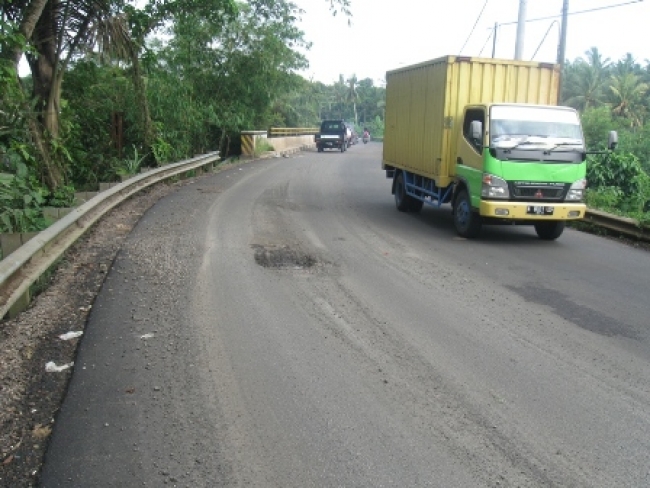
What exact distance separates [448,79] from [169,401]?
8.96m

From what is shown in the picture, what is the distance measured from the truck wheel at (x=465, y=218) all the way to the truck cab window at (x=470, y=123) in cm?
85

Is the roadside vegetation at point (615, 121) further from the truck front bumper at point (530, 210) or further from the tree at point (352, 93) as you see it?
the tree at point (352, 93)

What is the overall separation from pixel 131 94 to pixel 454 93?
10.1 m

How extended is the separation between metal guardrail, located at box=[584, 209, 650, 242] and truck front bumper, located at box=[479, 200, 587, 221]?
160 cm

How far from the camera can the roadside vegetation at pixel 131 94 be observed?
11.3 meters

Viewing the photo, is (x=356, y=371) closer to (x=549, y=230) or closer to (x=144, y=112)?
(x=549, y=230)

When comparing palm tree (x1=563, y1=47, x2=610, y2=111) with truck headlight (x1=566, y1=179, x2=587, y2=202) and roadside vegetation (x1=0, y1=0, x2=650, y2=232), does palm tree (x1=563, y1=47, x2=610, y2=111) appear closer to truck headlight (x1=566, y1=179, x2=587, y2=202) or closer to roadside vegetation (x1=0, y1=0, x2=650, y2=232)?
roadside vegetation (x1=0, y1=0, x2=650, y2=232)

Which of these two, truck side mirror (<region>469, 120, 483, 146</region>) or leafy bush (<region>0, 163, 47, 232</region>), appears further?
truck side mirror (<region>469, 120, 483, 146</region>)

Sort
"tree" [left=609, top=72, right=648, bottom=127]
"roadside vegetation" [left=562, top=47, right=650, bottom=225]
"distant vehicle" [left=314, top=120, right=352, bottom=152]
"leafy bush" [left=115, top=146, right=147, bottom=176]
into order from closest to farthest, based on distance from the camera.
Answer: "leafy bush" [left=115, top=146, right=147, bottom=176], "roadside vegetation" [left=562, top=47, right=650, bottom=225], "distant vehicle" [left=314, top=120, right=352, bottom=152], "tree" [left=609, top=72, right=648, bottom=127]

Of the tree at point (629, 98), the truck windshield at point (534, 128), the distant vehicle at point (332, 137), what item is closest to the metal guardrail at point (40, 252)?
the truck windshield at point (534, 128)

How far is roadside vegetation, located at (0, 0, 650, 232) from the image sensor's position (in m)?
11.3

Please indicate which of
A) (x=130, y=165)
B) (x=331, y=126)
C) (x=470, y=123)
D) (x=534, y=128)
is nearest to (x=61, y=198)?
(x=130, y=165)

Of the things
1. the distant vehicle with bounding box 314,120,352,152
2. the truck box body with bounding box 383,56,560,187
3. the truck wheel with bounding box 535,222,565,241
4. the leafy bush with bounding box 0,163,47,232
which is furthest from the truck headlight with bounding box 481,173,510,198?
the distant vehicle with bounding box 314,120,352,152

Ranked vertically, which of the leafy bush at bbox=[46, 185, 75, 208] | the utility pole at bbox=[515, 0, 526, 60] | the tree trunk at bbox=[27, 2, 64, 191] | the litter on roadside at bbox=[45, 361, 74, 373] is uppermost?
the utility pole at bbox=[515, 0, 526, 60]
